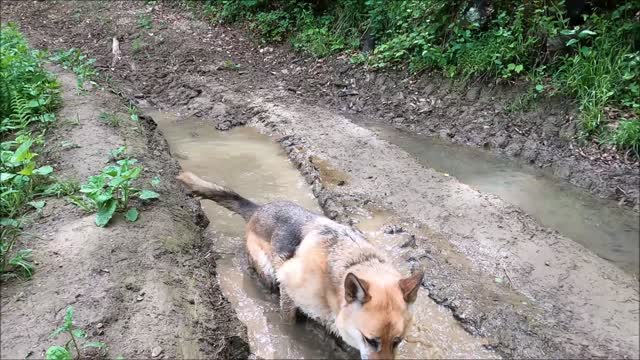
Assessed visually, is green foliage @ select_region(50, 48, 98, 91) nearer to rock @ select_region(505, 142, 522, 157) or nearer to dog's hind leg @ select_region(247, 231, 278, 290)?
dog's hind leg @ select_region(247, 231, 278, 290)

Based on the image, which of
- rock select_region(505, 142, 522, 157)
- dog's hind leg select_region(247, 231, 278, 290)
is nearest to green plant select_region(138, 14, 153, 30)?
rock select_region(505, 142, 522, 157)

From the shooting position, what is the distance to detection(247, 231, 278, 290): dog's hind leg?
16.2 ft

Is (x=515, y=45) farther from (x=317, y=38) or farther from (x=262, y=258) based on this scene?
(x=262, y=258)

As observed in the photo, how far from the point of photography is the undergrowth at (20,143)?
4.45 meters

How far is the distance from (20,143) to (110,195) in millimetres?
2122

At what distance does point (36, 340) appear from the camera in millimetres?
3492

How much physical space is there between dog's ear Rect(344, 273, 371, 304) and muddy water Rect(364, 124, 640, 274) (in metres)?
2.66

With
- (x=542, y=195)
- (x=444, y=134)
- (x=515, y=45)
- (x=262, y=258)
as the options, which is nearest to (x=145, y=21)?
(x=444, y=134)

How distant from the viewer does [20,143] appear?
6.04 metres

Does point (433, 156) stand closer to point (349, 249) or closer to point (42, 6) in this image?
point (349, 249)

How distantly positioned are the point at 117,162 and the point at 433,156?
5018 millimetres

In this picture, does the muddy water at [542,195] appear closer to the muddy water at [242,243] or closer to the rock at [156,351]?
the muddy water at [242,243]

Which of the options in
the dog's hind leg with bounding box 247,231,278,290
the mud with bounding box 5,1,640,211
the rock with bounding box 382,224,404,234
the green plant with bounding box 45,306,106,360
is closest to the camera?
the green plant with bounding box 45,306,106,360

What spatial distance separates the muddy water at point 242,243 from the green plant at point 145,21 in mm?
5913
